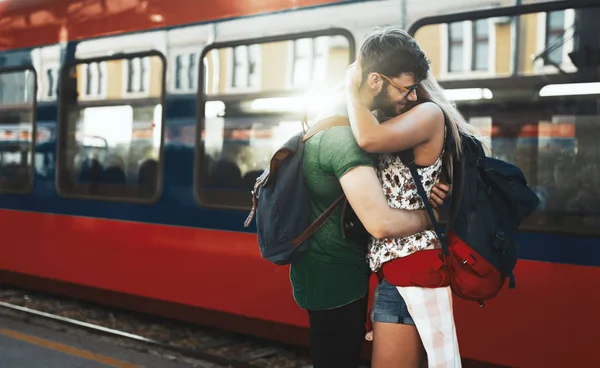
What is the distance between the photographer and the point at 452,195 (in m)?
2.11

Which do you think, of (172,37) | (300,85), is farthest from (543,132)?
(172,37)

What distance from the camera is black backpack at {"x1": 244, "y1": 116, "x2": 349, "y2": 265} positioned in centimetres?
208

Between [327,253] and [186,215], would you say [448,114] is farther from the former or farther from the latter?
[186,215]

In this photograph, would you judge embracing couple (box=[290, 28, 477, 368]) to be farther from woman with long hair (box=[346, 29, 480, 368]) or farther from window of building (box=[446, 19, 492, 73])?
window of building (box=[446, 19, 492, 73])

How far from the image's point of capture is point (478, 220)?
2078 mm

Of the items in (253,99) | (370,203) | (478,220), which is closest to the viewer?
(370,203)

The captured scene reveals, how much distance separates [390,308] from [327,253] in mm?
231

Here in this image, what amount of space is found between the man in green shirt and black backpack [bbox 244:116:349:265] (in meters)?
0.03

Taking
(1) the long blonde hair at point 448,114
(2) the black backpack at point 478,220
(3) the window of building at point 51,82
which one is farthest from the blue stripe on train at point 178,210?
(1) the long blonde hair at point 448,114

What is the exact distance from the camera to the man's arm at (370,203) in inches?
77.5

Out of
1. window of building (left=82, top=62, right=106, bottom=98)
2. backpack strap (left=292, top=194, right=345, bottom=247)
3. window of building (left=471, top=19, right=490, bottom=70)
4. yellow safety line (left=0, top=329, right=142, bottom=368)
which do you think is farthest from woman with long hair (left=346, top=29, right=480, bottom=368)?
window of building (left=82, top=62, right=106, bottom=98)

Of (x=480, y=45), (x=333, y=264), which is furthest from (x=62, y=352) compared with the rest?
(x=333, y=264)

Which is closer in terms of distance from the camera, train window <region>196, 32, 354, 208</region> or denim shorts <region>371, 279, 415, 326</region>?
denim shorts <region>371, 279, 415, 326</region>

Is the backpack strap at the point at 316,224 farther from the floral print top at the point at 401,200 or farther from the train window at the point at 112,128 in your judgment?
the train window at the point at 112,128
